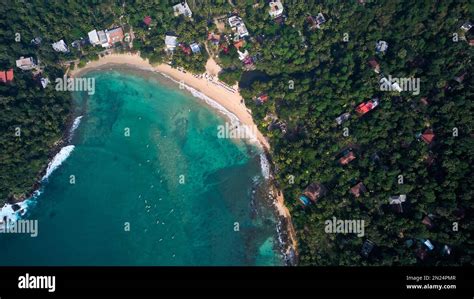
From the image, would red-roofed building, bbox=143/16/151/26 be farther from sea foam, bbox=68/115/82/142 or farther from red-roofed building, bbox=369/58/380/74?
red-roofed building, bbox=369/58/380/74

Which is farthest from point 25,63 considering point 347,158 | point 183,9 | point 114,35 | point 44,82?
point 347,158

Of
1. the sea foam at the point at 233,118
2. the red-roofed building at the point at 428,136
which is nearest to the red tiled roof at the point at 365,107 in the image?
the red-roofed building at the point at 428,136

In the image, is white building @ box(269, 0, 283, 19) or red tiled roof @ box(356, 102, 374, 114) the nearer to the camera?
red tiled roof @ box(356, 102, 374, 114)

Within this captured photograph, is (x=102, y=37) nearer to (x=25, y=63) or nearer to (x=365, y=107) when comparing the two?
(x=25, y=63)

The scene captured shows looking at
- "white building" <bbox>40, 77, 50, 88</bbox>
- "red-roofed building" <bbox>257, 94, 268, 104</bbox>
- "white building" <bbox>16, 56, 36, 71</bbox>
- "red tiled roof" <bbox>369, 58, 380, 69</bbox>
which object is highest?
"white building" <bbox>16, 56, 36, 71</bbox>

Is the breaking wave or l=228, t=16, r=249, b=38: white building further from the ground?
l=228, t=16, r=249, b=38: white building

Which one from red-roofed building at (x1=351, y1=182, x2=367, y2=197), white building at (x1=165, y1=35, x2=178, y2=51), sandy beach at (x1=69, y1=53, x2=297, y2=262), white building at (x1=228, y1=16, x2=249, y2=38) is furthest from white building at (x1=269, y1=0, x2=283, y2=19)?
red-roofed building at (x1=351, y1=182, x2=367, y2=197)
